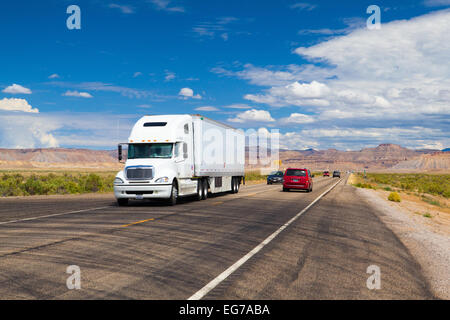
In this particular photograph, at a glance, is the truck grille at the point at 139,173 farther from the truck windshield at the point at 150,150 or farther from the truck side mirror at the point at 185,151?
the truck side mirror at the point at 185,151

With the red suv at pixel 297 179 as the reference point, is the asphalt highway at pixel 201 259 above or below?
below

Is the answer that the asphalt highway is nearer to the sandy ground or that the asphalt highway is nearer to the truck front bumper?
the sandy ground

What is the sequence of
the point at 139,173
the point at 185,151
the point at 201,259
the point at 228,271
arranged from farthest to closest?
1. the point at 185,151
2. the point at 139,173
3. the point at 201,259
4. the point at 228,271

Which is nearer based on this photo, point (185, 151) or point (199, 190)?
point (185, 151)

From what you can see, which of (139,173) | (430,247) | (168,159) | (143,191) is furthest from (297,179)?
(430,247)

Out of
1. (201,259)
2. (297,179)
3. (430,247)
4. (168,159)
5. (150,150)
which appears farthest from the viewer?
(297,179)

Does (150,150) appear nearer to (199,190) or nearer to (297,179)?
(199,190)

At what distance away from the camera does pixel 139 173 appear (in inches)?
711

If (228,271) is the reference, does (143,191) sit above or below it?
above

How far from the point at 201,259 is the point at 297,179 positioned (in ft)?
80.2

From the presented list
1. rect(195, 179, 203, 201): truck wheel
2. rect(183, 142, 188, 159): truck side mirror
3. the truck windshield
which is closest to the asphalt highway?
the truck windshield

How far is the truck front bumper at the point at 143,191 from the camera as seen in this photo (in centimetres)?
1802

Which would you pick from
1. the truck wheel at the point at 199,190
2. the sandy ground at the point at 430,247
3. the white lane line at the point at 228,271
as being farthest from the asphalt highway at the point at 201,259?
the truck wheel at the point at 199,190
